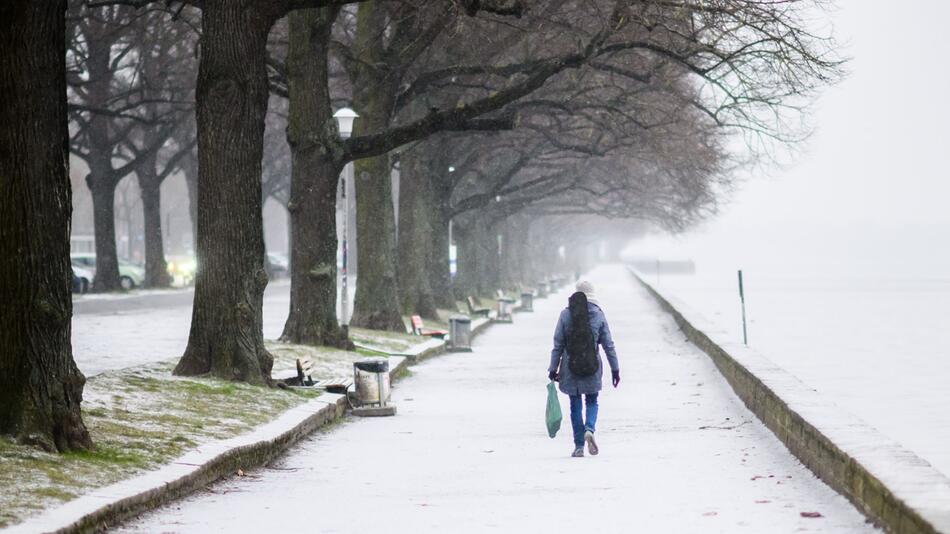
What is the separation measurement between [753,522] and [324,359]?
15489mm

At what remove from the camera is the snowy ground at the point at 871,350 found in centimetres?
2216

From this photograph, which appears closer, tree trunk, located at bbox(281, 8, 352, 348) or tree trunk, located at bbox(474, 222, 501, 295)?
tree trunk, located at bbox(281, 8, 352, 348)

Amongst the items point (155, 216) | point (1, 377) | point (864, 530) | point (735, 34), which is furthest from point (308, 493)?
point (155, 216)

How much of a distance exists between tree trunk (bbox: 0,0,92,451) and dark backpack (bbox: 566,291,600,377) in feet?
15.2

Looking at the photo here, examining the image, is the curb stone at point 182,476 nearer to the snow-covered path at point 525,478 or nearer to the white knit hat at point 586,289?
the snow-covered path at point 525,478

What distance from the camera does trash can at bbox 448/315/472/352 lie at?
34.7 metres

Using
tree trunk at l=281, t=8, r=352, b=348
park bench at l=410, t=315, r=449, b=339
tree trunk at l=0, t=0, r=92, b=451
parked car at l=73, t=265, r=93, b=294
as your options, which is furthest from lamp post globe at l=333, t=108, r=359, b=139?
parked car at l=73, t=265, r=93, b=294

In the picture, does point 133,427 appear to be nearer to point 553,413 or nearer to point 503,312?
point 553,413

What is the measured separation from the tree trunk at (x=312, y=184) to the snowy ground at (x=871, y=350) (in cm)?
834

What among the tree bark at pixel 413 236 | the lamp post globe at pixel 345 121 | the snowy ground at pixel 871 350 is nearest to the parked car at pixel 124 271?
the snowy ground at pixel 871 350

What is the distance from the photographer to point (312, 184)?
27.0 m

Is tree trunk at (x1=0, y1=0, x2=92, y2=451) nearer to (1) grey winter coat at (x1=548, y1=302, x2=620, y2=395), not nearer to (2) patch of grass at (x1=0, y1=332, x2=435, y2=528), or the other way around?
(2) patch of grass at (x1=0, y1=332, x2=435, y2=528)

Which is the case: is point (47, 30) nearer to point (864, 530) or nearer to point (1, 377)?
point (1, 377)

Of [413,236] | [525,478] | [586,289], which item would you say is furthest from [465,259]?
[525,478]
